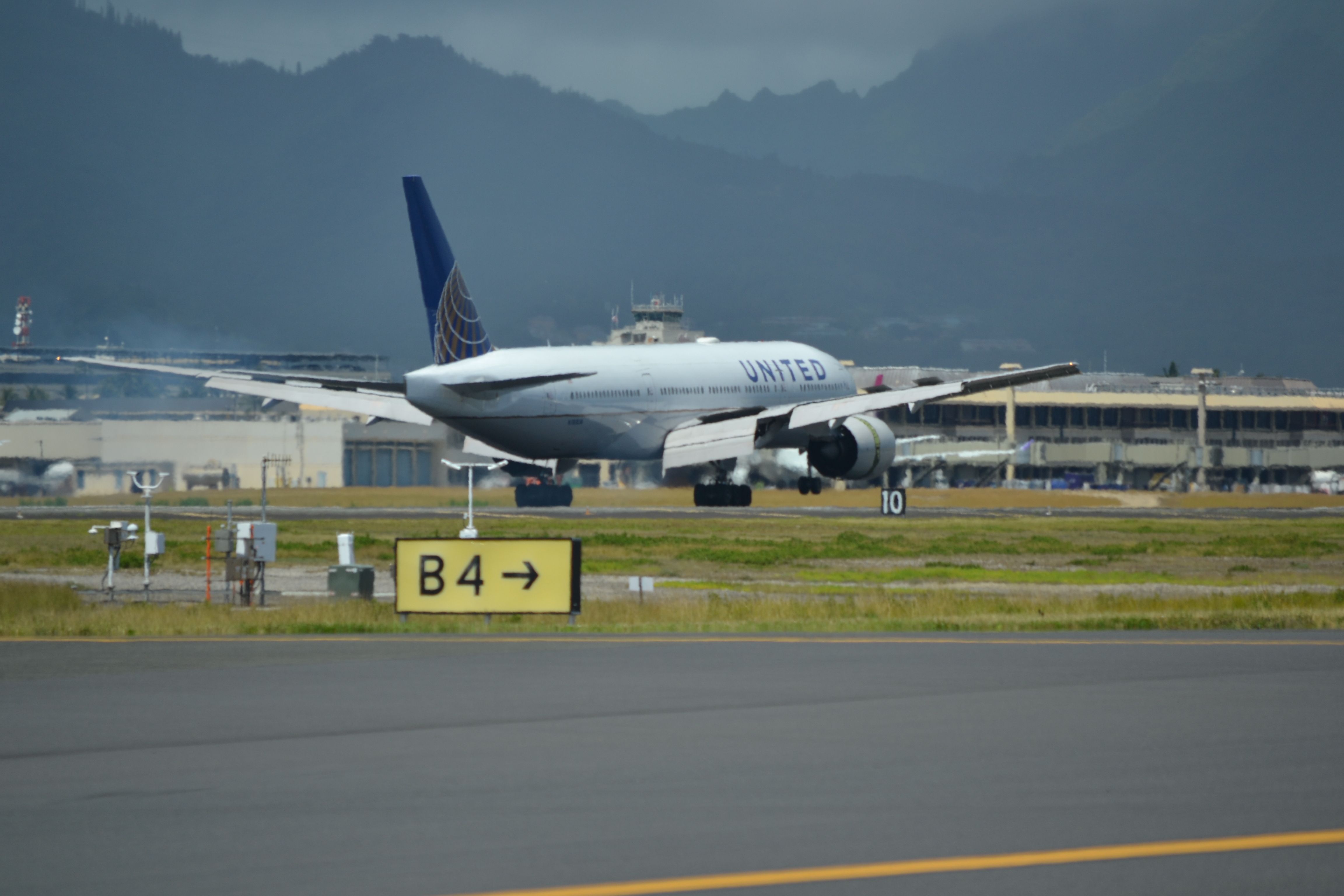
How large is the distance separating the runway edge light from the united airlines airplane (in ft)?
94.1

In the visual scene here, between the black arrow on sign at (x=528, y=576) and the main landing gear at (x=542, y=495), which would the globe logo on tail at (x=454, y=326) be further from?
the black arrow on sign at (x=528, y=576)

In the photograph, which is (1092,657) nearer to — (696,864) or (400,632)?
(400,632)

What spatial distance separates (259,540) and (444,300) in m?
29.1

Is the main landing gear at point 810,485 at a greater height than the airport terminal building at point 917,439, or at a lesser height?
lesser

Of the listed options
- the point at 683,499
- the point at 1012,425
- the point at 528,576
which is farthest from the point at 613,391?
the point at 1012,425

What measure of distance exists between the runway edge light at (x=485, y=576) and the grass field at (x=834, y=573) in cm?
35

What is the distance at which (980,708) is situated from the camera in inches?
640

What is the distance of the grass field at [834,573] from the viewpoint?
26.2 meters

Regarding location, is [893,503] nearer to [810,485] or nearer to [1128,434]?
[810,485]

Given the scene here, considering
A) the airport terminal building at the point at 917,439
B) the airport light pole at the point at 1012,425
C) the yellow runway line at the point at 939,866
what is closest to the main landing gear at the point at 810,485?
the airport terminal building at the point at 917,439

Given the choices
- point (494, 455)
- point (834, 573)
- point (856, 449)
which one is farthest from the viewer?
point (494, 455)

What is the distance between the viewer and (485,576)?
2644cm

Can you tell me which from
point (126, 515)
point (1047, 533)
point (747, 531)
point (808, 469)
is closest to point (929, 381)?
point (808, 469)

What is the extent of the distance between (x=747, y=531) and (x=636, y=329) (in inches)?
4736
